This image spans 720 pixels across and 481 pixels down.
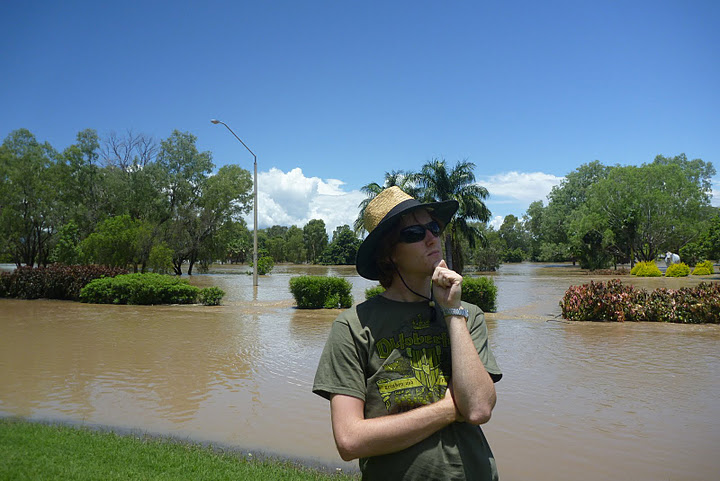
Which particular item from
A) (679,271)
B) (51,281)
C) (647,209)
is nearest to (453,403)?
(51,281)

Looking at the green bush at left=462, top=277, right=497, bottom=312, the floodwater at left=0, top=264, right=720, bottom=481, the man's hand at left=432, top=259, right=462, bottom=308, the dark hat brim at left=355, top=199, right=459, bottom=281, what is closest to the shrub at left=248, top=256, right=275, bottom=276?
the green bush at left=462, top=277, right=497, bottom=312

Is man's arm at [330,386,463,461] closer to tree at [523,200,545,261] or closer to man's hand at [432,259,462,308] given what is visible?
man's hand at [432,259,462,308]

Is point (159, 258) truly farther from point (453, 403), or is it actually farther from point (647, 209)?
point (647, 209)

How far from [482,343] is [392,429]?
51cm

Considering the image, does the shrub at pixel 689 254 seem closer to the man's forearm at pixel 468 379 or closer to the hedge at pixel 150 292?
the hedge at pixel 150 292

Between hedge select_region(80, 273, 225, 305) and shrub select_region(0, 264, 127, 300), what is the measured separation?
1587 mm

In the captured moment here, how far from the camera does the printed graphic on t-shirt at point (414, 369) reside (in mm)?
1873

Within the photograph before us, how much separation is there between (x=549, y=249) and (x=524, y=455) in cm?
7533

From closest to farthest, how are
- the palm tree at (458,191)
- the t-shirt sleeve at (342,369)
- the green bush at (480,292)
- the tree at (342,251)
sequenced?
the t-shirt sleeve at (342,369) < the green bush at (480,292) < the palm tree at (458,191) < the tree at (342,251)

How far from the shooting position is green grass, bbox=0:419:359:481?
4.29 metres

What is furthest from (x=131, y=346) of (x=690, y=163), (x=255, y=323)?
(x=690, y=163)

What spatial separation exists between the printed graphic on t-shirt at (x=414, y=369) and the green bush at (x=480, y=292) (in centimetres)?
1633

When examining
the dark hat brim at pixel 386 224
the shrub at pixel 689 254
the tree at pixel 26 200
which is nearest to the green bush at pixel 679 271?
the shrub at pixel 689 254

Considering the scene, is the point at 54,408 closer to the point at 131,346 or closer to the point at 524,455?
the point at 131,346
